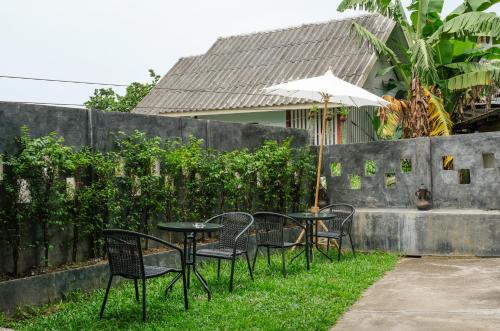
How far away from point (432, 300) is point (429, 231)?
3.23m

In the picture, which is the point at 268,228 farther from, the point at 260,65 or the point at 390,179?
the point at 260,65

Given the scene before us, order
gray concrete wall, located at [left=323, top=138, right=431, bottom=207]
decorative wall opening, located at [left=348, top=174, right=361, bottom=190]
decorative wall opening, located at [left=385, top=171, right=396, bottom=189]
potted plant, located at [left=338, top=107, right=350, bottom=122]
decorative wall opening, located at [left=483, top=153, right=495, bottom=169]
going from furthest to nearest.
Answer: potted plant, located at [left=338, top=107, right=350, bottom=122]
decorative wall opening, located at [left=348, top=174, right=361, bottom=190]
decorative wall opening, located at [left=385, top=171, right=396, bottom=189]
gray concrete wall, located at [left=323, top=138, right=431, bottom=207]
decorative wall opening, located at [left=483, top=153, right=495, bottom=169]

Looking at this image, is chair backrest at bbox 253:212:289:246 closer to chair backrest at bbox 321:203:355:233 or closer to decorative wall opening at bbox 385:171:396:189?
chair backrest at bbox 321:203:355:233

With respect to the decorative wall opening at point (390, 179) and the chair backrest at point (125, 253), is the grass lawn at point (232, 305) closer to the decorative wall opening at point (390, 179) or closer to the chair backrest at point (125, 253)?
the chair backrest at point (125, 253)

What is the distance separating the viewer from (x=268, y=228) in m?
7.37

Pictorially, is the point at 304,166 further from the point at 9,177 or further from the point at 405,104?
the point at 9,177

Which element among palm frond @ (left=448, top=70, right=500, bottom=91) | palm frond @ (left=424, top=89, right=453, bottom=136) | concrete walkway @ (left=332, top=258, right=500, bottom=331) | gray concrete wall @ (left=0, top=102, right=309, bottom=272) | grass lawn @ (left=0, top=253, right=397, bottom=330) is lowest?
concrete walkway @ (left=332, top=258, right=500, bottom=331)

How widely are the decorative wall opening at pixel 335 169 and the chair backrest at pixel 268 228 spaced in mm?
3487

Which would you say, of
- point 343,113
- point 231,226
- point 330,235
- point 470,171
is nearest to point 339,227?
point 330,235

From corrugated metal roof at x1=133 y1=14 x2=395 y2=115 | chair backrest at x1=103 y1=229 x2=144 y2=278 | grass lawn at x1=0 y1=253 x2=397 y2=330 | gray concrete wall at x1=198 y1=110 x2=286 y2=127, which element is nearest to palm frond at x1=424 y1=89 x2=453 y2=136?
corrugated metal roof at x1=133 y1=14 x2=395 y2=115

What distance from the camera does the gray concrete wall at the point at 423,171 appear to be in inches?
355

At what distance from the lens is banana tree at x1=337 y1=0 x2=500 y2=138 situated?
11211mm

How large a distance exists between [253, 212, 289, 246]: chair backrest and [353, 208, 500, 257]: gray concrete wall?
273cm

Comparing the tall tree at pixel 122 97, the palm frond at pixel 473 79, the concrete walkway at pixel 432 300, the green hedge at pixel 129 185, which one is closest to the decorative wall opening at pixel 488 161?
the concrete walkway at pixel 432 300
